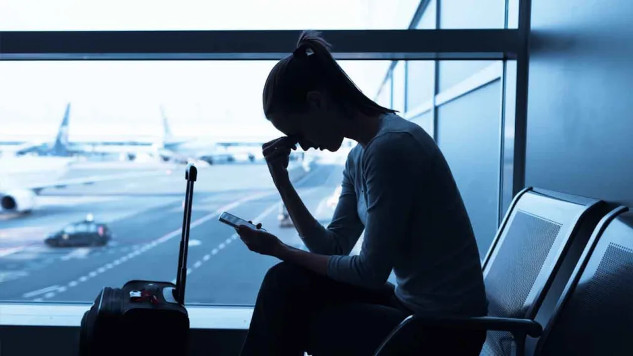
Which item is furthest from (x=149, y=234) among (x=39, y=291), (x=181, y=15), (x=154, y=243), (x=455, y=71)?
(x=455, y=71)

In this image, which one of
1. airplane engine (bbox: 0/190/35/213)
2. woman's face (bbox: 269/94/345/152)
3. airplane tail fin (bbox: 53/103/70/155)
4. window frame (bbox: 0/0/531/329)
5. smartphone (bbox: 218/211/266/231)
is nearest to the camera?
woman's face (bbox: 269/94/345/152)

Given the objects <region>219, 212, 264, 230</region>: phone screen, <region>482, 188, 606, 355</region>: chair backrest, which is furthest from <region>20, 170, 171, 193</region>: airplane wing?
<region>482, 188, 606, 355</region>: chair backrest

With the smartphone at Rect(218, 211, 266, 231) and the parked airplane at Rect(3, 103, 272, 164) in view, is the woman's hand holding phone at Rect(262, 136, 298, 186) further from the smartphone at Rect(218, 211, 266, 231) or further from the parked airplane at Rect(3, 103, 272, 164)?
the parked airplane at Rect(3, 103, 272, 164)

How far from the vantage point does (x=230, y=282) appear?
8.71 ft

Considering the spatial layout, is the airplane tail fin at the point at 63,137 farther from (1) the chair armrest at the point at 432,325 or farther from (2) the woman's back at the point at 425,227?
(1) the chair armrest at the point at 432,325

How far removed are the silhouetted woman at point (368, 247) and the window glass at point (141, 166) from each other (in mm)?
763

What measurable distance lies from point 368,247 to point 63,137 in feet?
6.26

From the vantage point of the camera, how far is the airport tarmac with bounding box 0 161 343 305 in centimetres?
249

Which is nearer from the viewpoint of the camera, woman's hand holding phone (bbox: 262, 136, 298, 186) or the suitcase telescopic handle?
woman's hand holding phone (bbox: 262, 136, 298, 186)

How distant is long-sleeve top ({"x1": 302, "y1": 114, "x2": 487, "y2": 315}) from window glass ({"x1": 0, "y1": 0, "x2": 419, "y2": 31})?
3.43 feet

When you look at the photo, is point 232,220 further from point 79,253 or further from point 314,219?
point 79,253

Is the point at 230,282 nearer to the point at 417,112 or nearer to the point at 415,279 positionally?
the point at 415,279

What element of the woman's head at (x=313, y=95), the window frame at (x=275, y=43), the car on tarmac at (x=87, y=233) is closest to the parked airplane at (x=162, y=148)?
the window frame at (x=275, y=43)

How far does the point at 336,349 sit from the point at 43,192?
108 inches
